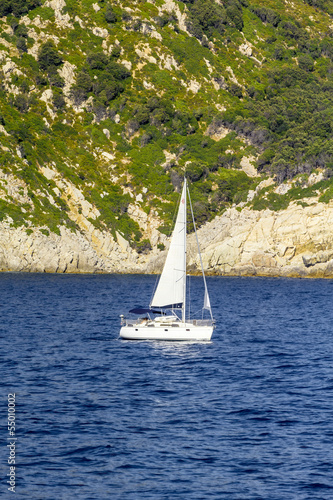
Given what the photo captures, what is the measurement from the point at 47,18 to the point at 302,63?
6051 centimetres

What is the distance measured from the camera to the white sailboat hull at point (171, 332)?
48344mm

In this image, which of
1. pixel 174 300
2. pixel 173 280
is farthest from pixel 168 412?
pixel 173 280

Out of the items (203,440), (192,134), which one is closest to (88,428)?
(203,440)

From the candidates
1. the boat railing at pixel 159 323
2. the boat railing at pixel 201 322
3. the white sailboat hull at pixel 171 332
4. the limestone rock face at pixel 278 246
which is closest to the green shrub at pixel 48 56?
the limestone rock face at pixel 278 246

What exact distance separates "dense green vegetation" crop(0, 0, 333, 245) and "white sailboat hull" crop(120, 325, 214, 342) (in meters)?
64.3

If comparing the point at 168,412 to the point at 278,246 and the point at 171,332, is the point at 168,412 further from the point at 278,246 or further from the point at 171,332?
the point at 278,246

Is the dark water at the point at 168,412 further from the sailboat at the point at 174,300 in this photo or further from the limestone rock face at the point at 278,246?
the limestone rock face at the point at 278,246

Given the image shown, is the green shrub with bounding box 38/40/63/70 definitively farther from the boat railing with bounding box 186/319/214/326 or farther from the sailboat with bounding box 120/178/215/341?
the boat railing with bounding box 186/319/214/326

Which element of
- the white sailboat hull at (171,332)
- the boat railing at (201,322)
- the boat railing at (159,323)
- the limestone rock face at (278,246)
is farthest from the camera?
the limestone rock face at (278,246)

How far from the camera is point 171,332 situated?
48.2 meters

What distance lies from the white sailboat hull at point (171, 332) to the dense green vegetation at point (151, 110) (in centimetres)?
6427

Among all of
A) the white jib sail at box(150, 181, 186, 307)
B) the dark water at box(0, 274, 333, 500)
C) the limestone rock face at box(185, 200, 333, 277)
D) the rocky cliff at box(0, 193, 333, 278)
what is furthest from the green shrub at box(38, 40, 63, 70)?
the white jib sail at box(150, 181, 186, 307)

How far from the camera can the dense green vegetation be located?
12344 centimetres

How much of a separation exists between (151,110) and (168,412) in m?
117
